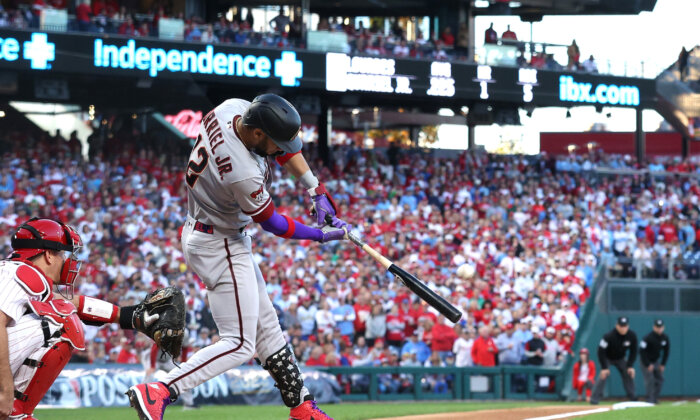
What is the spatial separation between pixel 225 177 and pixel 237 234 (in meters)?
0.47

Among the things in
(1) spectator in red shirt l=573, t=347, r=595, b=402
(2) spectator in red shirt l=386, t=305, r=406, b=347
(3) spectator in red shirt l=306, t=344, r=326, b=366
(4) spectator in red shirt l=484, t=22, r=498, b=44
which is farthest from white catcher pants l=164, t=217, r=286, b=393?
(4) spectator in red shirt l=484, t=22, r=498, b=44

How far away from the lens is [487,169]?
79.4ft

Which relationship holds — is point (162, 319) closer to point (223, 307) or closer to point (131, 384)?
point (223, 307)

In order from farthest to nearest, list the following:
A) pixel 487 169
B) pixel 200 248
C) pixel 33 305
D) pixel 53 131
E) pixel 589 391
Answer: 1. pixel 487 169
2. pixel 53 131
3. pixel 589 391
4. pixel 200 248
5. pixel 33 305

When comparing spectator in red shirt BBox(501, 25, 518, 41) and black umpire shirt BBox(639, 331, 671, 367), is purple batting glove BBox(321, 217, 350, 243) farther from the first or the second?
spectator in red shirt BBox(501, 25, 518, 41)

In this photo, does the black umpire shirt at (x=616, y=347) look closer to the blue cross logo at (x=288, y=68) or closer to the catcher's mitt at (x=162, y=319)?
the blue cross logo at (x=288, y=68)

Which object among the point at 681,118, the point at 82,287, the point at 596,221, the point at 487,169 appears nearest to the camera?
the point at 82,287

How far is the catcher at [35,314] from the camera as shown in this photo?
4.65 m

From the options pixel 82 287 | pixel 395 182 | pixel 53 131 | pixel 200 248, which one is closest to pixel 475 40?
pixel 395 182

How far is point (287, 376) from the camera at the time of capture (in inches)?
224

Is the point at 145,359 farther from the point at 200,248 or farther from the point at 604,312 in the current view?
the point at 604,312

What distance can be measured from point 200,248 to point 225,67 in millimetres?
15376

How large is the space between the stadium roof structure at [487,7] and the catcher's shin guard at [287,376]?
20.6 meters

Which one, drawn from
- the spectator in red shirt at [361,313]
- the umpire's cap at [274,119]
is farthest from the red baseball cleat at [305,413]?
the spectator in red shirt at [361,313]
